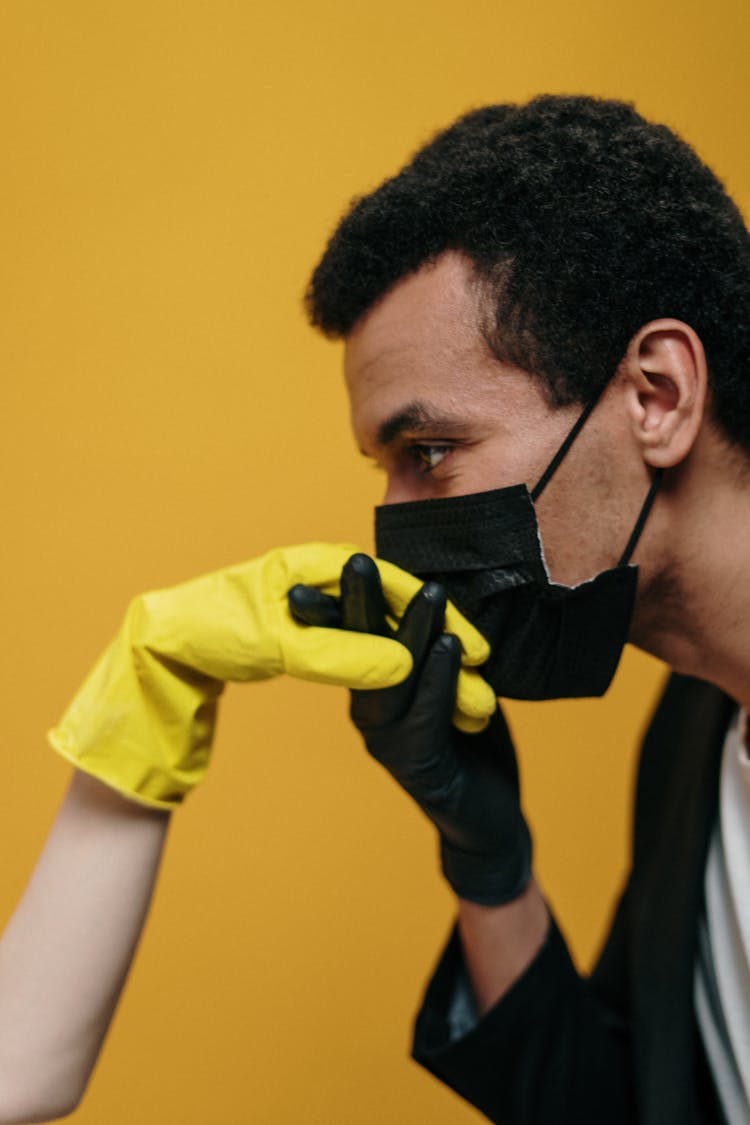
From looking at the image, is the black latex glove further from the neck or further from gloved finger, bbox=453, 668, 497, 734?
the neck

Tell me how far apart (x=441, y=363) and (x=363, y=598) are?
0.29 meters

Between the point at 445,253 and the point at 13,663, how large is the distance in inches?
37.8

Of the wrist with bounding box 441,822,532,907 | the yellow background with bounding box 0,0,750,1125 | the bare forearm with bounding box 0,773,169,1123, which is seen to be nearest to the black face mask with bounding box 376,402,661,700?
the wrist with bounding box 441,822,532,907

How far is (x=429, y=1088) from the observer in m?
2.01

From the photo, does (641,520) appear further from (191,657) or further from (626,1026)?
(626,1026)

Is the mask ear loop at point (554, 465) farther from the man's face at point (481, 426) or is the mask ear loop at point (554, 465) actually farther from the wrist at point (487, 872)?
the wrist at point (487, 872)

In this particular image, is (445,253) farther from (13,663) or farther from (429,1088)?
(429,1088)

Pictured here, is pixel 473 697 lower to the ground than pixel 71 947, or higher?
higher

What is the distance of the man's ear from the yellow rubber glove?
30 cm

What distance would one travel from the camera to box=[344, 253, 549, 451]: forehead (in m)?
1.23

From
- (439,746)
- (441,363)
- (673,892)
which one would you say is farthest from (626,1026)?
(441,363)

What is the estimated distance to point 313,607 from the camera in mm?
1163

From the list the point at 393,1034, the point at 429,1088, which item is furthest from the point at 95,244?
the point at 429,1088

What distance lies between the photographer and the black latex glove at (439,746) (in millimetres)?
A: 1169
